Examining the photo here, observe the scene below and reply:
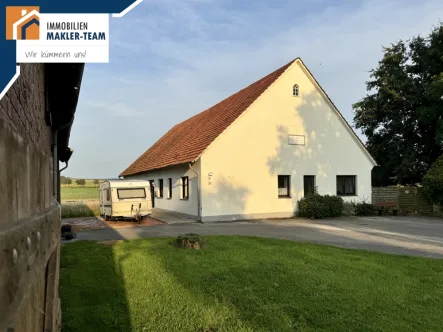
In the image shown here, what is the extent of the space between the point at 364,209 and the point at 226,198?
914cm

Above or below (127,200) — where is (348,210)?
below

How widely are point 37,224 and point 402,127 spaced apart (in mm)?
36235

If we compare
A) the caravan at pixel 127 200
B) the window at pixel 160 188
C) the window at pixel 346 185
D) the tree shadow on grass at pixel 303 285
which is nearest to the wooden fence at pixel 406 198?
the window at pixel 346 185

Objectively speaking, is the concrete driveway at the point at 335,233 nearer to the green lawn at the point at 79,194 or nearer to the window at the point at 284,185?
the window at the point at 284,185

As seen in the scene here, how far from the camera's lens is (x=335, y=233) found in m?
14.1

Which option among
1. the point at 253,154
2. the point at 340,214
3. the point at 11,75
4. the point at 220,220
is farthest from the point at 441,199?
the point at 11,75

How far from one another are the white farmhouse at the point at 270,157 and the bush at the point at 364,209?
2.34 feet

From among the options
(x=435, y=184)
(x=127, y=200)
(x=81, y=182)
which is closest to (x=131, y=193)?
(x=127, y=200)

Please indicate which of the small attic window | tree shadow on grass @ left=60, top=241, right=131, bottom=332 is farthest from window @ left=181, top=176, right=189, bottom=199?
tree shadow on grass @ left=60, top=241, right=131, bottom=332

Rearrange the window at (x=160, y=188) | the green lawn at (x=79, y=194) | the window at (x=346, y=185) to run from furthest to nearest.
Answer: the green lawn at (x=79, y=194), the window at (x=160, y=188), the window at (x=346, y=185)

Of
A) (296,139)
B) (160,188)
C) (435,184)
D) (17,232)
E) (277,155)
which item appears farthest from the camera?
(160,188)

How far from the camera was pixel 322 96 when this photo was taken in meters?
22.2

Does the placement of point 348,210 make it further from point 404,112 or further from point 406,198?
point 404,112

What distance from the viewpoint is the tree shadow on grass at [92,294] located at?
193 inches
